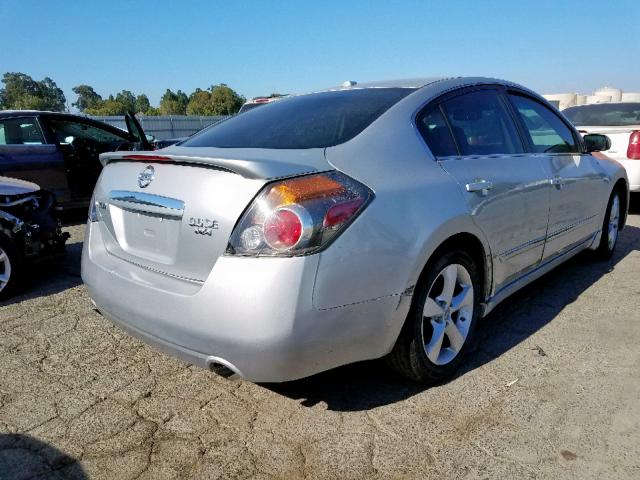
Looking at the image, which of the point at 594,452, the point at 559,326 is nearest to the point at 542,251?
the point at 559,326

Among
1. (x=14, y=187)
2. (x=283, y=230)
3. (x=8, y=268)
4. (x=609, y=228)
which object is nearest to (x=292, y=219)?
(x=283, y=230)

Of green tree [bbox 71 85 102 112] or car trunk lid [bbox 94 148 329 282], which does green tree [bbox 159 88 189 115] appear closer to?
green tree [bbox 71 85 102 112]

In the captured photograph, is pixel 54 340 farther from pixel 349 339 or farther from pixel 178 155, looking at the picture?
pixel 349 339

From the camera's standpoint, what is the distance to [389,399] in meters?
2.43

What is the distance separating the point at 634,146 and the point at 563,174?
3678mm

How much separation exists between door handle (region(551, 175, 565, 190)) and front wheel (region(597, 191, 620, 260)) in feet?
4.48

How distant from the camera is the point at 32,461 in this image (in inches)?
79.4

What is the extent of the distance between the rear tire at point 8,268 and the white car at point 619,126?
661 centimetres

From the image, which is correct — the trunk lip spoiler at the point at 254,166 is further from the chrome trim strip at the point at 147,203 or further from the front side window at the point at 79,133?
the front side window at the point at 79,133

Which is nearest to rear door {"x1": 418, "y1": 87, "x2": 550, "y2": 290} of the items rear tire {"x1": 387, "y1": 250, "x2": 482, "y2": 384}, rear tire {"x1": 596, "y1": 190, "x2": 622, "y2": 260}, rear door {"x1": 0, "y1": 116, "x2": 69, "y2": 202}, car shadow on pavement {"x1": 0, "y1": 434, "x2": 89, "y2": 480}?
rear tire {"x1": 387, "y1": 250, "x2": 482, "y2": 384}

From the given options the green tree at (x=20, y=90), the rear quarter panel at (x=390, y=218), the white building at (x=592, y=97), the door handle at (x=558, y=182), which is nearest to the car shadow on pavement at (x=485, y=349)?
the rear quarter panel at (x=390, y=218)

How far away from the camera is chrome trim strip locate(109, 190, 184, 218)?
2082 mm

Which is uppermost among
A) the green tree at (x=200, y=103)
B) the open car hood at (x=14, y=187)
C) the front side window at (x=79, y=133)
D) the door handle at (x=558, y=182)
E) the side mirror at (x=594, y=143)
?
the green tree at (x=200, y=103)

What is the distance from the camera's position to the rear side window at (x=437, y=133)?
8.25ft
